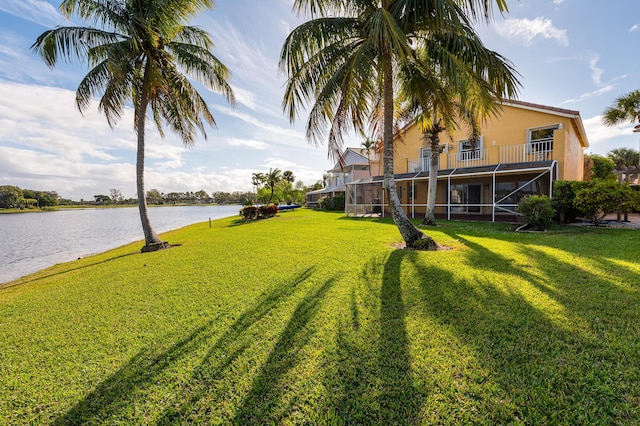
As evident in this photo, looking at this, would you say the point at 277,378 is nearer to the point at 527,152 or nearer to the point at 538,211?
the point at 538,211

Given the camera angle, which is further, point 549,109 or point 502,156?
point 502,156

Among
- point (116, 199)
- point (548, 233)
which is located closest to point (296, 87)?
point (548, 233)

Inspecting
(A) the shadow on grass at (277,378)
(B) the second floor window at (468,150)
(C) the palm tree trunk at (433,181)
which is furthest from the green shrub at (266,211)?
(A) the shadow on grass at (277,378)

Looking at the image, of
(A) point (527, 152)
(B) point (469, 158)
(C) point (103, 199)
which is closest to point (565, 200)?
(A) point (527, 152)

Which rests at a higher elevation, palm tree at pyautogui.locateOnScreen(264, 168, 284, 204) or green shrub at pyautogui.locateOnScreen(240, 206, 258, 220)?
palm tree at pyautogui.locateOnScreen(264, 168, 284, 204)

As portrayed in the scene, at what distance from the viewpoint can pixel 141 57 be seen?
10.3 metres

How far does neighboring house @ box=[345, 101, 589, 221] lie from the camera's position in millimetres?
13273

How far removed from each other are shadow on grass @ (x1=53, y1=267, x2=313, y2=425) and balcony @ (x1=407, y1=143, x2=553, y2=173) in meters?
15.6

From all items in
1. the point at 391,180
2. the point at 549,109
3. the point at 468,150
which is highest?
the point at 549,109

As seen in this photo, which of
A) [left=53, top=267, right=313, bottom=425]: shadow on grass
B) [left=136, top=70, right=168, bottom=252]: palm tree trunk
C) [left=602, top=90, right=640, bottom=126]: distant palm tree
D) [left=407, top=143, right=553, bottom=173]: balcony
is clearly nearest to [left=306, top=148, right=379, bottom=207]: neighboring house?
Result: [left=407, top=143, right=553, bottom=173]: balcony

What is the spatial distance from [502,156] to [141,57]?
18.8m

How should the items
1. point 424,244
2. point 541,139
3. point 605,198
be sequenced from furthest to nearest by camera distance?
point 541,139 → point 605,198 → point 424,244

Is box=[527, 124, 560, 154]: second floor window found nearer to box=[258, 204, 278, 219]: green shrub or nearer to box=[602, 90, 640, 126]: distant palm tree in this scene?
box=[602, 90, 640, 126]: distant palm tree

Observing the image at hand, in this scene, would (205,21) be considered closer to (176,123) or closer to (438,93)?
(176,123)
